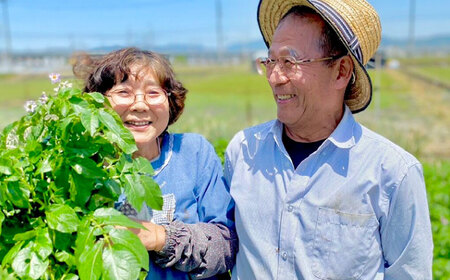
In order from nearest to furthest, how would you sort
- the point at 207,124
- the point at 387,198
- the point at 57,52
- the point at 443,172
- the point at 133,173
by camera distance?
the point at 133,173 < the point at 387,198 < the point at 443,172 < the point at 207,124 < the point at 57,52

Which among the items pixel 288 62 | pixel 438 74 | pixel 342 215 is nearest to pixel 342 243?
pixel 342 215

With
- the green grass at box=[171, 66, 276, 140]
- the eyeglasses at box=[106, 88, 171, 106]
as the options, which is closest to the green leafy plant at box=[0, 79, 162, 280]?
the eyeglasses at box=[106, 88, 171, 106]

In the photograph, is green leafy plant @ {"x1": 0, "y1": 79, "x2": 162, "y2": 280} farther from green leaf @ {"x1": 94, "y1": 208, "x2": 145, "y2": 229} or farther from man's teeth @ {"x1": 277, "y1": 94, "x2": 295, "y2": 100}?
man's teeth @ {"x1": 277, "y1": 94, "x2": 295, "y2": 100}

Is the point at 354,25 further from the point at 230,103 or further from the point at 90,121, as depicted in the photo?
the point at 230,103

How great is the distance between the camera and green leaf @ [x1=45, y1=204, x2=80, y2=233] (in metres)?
1.60

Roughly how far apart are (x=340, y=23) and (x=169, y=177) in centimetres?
90

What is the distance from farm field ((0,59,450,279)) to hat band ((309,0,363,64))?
107 cm

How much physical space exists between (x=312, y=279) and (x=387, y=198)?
15.8 inches

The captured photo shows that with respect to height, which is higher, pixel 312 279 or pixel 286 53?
pixel 286 53

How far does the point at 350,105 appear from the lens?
2359mm

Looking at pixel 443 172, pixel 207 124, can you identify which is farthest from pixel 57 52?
pixel 443 172

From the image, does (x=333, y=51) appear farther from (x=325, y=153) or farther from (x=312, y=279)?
(x=312, y=279)

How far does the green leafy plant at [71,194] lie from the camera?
156cm

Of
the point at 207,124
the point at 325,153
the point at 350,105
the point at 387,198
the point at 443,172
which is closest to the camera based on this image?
the point at 387,198
